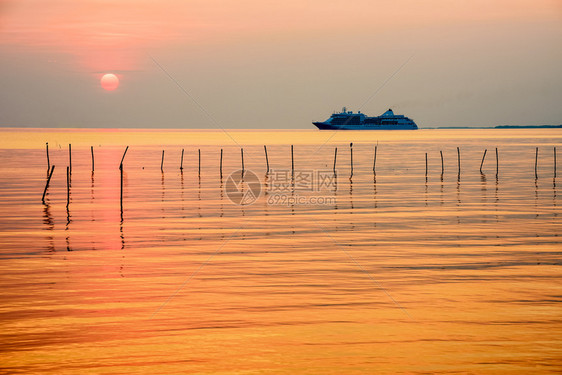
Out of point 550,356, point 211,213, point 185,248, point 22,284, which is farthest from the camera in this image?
point 211,213

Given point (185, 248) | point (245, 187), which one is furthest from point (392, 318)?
point (245, 187)

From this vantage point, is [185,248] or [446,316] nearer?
[446,316]

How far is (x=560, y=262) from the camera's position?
16.5m

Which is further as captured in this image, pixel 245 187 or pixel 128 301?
pixel 245 187

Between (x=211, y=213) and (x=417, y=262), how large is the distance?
43.1 feet

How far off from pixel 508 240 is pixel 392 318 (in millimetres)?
10009

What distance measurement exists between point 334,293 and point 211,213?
15.3 meters

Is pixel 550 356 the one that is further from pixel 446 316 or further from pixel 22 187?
pixel 22 187

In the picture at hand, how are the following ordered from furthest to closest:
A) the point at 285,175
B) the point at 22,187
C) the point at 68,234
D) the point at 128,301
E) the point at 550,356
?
the point at 285,175, the point at 22,187, the point at 68,234, the point at 128,301, the point at 550,356

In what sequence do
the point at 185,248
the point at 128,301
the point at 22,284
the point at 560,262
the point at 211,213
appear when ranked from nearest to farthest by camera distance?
the point at 128,301, the point at 22,284, the point at 560,262, the point at 185,248, the point at 211,213

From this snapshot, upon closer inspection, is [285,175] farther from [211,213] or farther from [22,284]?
[22,284]

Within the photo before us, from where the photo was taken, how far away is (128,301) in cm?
1259

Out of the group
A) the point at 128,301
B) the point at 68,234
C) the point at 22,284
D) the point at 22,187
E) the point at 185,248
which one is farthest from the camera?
the point at 22,187

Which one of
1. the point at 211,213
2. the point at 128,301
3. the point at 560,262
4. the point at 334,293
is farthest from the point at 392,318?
the point at 211,213
